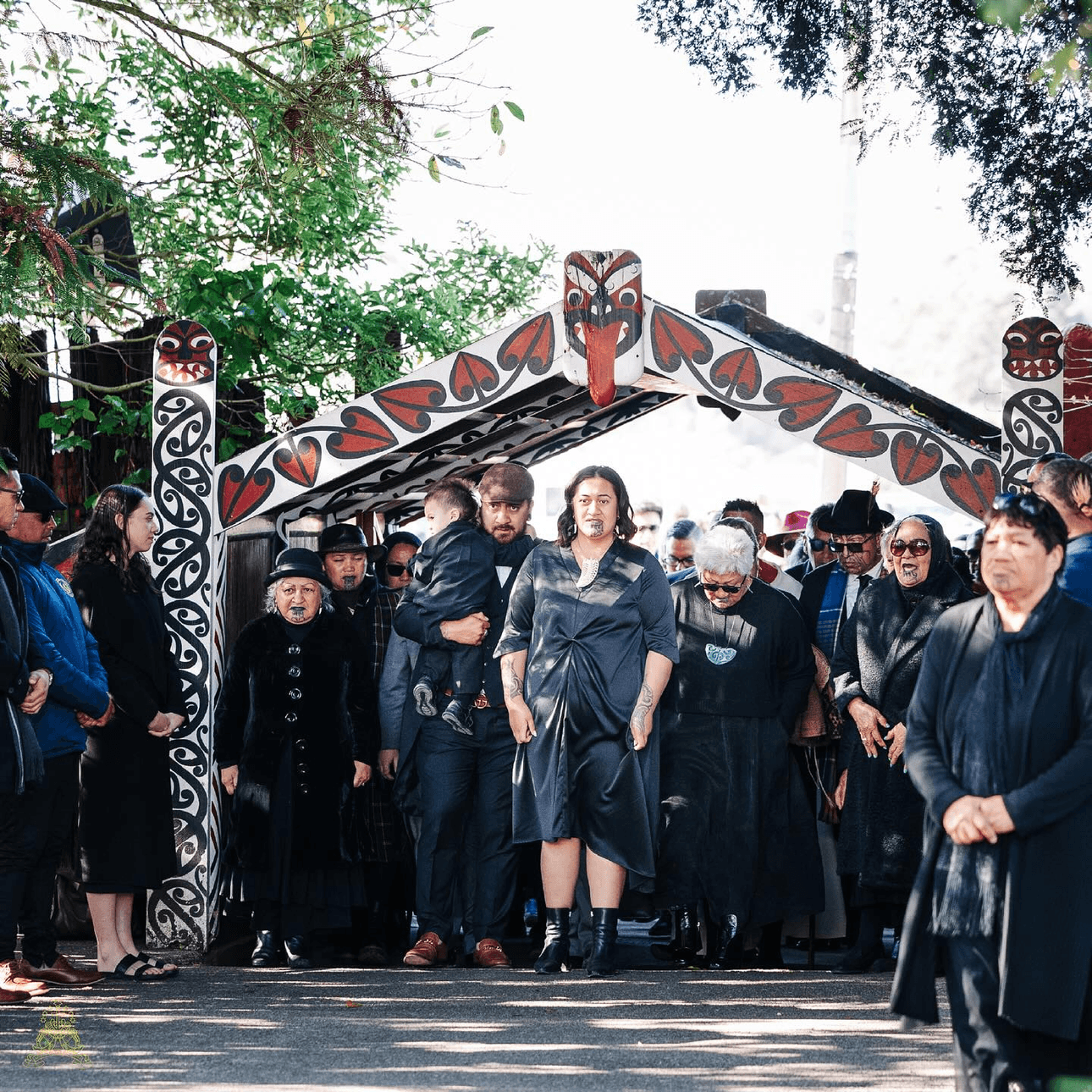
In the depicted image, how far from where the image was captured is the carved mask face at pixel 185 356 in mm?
Answer: 8109

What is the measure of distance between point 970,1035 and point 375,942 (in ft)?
12.6

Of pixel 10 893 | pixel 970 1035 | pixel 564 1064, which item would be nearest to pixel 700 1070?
pixel 564 1064

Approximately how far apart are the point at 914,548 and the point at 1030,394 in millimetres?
1345

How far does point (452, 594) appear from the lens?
7363 millimetres

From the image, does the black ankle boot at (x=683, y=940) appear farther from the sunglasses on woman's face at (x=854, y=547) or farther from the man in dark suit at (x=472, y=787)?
the sunglasses on woman's face at (x=854, y=547)

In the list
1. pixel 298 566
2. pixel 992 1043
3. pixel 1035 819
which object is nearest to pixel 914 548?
pixel 298 566

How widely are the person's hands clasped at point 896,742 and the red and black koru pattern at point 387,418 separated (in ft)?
7.38

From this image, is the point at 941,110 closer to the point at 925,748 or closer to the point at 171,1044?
the point at 925,748

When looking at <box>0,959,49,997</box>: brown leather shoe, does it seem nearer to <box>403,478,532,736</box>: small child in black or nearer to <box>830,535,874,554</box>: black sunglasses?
<box>403,478,532,736</box>: small child in black

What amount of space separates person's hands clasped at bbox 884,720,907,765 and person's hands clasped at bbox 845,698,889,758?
30 mm

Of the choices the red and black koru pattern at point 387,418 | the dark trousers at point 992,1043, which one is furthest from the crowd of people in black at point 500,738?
the dark trousers at point 992,1043

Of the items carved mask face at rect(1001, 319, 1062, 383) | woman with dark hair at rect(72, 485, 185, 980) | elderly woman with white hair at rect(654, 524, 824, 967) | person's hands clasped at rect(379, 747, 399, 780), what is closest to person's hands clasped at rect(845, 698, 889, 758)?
elderly woman with white hair at rect(654, 524, 824, 967)

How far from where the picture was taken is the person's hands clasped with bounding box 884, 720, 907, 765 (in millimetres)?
6895

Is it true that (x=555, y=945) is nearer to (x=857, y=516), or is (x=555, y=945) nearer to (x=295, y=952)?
(x=295, y=952)
